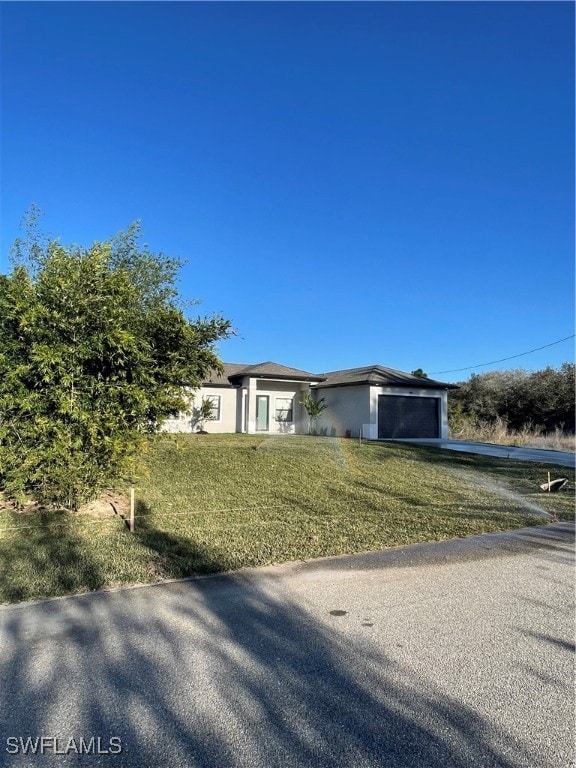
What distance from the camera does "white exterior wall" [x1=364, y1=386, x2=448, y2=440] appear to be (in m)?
22.4

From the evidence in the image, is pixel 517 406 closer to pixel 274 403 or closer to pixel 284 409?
pixel 284 409

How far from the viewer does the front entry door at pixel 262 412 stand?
24.6 meters

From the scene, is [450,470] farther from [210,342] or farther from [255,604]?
[255,604]

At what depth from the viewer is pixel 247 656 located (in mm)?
3293

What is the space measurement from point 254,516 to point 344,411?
16.9 meters

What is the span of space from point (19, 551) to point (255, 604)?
3.02 meters

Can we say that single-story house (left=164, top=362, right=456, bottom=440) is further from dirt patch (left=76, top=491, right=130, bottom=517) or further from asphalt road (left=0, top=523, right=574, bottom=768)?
asphalt road (left=0, top=523, right=574, bottom=768)

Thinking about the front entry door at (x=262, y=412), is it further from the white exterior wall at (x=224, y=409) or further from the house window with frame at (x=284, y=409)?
the white exterior wall at (x=224, y=409)

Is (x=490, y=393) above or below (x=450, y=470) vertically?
above

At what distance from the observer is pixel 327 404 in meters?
25.3

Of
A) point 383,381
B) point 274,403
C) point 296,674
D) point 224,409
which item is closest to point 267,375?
point 274,403

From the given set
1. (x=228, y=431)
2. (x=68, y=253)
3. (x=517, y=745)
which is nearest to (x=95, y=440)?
(x=68, y=253)

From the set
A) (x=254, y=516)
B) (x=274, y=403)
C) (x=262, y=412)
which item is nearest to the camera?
(x=254, y=516)

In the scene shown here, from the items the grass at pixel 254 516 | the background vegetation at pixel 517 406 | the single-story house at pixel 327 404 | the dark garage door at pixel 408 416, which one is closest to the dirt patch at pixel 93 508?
the grass at pixel 254 516
